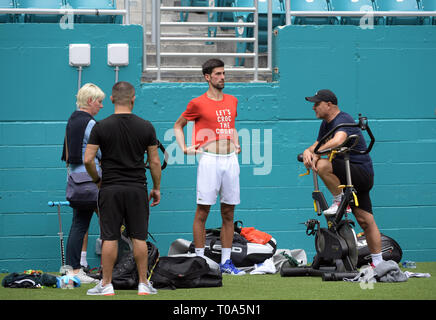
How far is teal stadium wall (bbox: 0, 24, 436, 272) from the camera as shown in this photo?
7371 mm

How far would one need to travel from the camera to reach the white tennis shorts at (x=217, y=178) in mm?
6840

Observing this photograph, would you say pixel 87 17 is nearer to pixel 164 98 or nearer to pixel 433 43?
pixel 164 98

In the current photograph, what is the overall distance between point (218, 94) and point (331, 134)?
1.28 metres

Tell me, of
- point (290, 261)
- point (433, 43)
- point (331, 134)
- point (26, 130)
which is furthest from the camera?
point (433, 43)

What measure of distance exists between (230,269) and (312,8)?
12.5 ft

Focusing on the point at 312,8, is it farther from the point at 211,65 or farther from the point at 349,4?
the point at 211,65

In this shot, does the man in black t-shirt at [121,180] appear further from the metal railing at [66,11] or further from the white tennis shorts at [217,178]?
the metal railing at [66,11]

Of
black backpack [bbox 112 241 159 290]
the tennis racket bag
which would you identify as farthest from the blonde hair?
the tennis racket bag

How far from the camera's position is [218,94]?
6.95 m

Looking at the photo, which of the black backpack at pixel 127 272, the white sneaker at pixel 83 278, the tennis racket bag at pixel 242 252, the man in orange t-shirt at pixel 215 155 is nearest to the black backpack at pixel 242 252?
the tennis racket bag at pixel 242 252

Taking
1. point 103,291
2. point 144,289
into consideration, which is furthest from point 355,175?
point 103,291

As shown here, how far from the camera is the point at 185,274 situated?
5.89m

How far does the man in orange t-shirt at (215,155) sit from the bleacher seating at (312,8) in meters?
2.21

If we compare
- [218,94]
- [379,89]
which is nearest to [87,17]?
[218,94]
